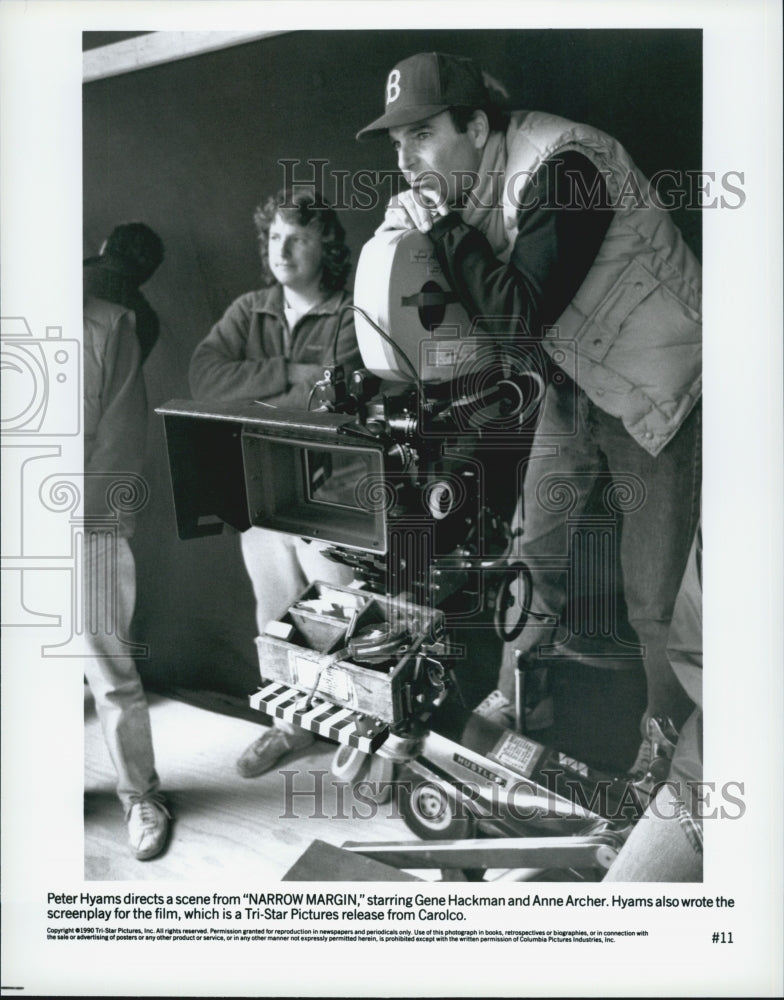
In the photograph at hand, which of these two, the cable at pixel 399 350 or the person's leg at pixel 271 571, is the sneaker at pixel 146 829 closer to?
the person's leg at pixel 271 571

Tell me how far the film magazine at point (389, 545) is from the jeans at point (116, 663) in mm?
13

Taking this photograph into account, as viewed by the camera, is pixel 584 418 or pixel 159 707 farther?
pixel 159 707

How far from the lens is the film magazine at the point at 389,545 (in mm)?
1915

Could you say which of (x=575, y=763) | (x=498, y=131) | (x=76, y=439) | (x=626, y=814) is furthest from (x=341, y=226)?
(x=626, y=814)

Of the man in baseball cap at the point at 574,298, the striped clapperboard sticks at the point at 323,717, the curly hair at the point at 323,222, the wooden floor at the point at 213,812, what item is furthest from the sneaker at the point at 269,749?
the curly hair at the point at 323,222

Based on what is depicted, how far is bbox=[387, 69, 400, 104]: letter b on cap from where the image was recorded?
191cm

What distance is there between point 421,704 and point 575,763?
1.19ft

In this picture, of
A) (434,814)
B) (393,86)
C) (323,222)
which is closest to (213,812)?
(434,814)

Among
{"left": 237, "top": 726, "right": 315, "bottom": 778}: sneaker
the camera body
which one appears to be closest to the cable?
the camera body

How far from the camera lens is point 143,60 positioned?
198 cm

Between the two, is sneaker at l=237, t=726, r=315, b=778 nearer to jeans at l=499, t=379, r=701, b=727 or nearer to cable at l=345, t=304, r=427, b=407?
jeans at l=499, t=379, r=701, b=727

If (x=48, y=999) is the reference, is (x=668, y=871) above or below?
above

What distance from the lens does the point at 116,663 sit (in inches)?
80.8

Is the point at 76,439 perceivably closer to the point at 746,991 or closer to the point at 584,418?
the point at 584,418
